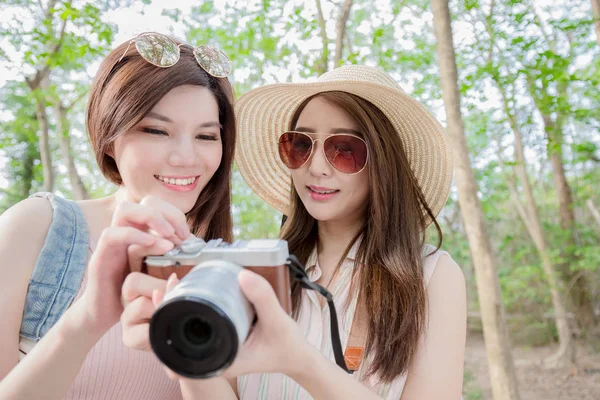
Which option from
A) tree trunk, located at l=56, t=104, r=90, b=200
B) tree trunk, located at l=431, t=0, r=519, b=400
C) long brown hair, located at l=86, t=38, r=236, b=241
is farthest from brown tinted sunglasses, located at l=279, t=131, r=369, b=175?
tree trunk, located at l=56, t=104, r=90, b=200

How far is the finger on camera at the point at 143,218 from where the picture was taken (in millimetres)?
1177

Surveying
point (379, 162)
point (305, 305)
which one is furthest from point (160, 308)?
point (379, 162)

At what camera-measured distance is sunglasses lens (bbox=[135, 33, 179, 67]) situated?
1814mm

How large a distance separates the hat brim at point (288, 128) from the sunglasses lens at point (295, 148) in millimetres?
213

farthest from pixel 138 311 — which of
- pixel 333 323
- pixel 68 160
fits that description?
pixel 68 160

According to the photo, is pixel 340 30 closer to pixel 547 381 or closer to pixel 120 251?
pixel 120 251

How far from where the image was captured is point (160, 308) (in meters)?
0.89

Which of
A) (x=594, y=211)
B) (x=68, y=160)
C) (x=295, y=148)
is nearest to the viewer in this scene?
(x=295, y=148)

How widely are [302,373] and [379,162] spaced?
1.03 meters

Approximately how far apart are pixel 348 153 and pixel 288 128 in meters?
0.54

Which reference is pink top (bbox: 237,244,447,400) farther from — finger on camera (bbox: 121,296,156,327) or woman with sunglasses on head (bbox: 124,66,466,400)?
finger on camera (bbox: 121,296,156,327)

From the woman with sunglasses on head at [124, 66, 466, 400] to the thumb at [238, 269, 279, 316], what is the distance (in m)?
0.50

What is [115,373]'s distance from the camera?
1629mm

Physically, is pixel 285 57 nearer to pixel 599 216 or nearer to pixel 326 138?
pixel 326 138
